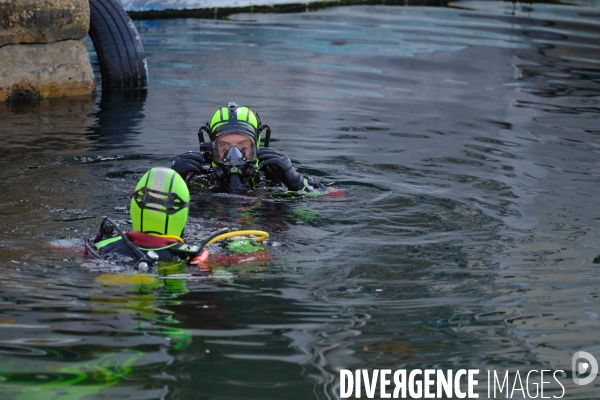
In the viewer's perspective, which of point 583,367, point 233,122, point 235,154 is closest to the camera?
point 583,367

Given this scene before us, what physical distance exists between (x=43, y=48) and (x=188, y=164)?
4734 millimetres

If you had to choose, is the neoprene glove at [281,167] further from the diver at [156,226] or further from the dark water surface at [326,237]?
the diver at [156,226]

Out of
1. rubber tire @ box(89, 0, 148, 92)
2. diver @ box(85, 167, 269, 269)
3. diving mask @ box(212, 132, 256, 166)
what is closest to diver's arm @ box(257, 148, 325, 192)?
diving mask @ box(212, 132, 256, 166)

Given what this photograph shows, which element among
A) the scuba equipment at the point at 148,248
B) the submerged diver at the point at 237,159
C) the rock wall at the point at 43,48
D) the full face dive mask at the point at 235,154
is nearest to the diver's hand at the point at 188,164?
the submerged diver at the point at 237,159

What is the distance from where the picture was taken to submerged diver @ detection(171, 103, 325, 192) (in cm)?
718

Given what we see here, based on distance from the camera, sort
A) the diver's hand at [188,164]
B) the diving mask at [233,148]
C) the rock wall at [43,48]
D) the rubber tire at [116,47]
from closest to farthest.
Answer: the diving mask at [233,148]
the diver's hand at [188,164]
the rock wall at [43,48]
the rubber tire at [116,47]

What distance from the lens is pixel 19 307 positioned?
487 centimetres

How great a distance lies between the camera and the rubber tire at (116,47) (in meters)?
12.0

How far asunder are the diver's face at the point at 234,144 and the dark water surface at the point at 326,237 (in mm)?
439

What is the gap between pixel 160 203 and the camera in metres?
5.13

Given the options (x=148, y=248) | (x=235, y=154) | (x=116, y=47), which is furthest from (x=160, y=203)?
(x=116, y=47)

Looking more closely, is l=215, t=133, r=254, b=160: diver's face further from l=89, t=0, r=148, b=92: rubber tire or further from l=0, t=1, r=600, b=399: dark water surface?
l=89, t=0, r=148, b=92: rubber tire

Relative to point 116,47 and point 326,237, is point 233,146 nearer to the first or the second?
point 326,237

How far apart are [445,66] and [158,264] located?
9.86 meters
